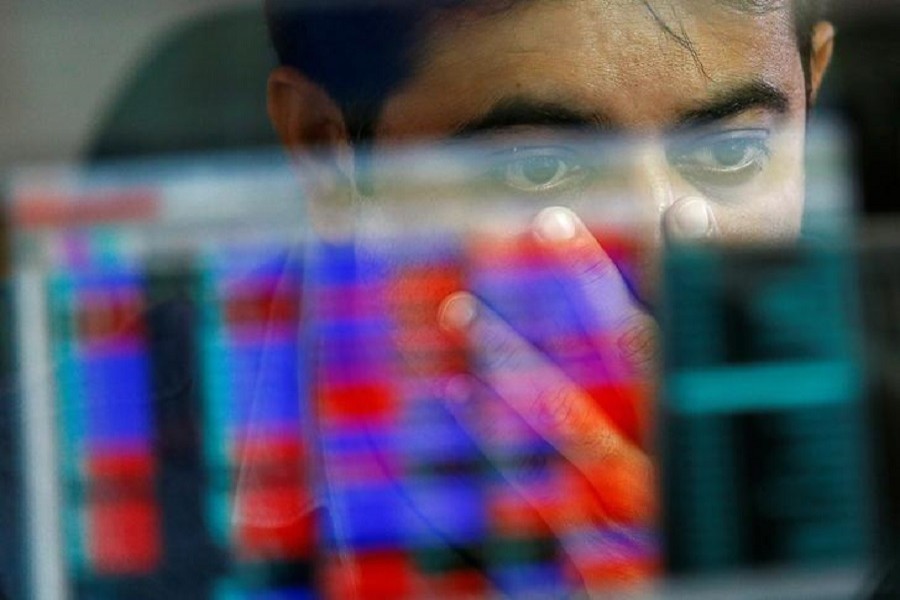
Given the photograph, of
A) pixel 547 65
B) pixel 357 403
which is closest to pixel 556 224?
pixel 547 65

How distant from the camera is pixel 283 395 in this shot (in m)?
1.40

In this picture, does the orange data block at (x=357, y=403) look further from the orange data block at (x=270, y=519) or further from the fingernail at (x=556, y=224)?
the fingernail at (x=556, y=224)

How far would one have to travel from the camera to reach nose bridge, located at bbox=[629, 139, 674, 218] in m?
1.42

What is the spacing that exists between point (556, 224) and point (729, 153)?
22 centimetres

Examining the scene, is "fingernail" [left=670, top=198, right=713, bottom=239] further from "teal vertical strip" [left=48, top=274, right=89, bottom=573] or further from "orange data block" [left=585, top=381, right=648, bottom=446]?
"teal vertical strip" [left=48, top=274, right=89, bottom=573]

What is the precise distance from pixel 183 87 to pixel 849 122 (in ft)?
2.50

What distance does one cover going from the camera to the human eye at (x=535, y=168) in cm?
141

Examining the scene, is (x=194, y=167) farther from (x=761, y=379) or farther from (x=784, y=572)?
(x=784, y=572)

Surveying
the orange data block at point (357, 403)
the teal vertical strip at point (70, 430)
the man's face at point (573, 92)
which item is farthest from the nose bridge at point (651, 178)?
the teal vertical strip at point (70, 430)

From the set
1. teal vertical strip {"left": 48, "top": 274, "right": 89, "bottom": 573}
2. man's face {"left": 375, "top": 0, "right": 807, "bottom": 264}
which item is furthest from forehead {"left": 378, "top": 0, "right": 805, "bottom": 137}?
teal vertical strip {"left": 48, "top": 274, "right": 89, "bottom": 573}

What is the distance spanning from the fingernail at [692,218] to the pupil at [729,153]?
0.17ft

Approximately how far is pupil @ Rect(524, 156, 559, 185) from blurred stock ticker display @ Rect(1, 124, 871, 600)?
0.25 feet

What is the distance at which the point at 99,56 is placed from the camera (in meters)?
1.40

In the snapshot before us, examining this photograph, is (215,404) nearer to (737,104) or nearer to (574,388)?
(574,388)
